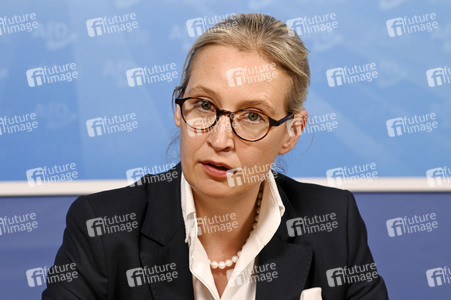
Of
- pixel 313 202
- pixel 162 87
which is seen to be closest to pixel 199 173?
pixel 313 202

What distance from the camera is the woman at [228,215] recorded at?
4.22ft

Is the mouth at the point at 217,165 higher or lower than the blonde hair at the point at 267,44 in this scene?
lower

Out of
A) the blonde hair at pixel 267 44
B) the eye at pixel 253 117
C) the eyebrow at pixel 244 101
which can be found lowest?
the eye at pixel 253 117

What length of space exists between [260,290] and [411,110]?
161cm

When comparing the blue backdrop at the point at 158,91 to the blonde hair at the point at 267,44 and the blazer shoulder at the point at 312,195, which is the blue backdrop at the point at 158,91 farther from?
the blonde hair at the point at 267,44

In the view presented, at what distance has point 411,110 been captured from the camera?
2.71 m

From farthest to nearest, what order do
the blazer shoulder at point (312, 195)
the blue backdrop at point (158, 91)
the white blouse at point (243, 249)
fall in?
1. the blue backdrop at point (158, 91)
2. the blazer shoulder at point (312, 195)
3. the white blouse at point (243, 249)

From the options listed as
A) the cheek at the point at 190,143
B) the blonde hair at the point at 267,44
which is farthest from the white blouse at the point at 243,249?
the blonde hair at the point at 267,44

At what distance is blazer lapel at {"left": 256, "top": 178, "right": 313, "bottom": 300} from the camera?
4.59 feet

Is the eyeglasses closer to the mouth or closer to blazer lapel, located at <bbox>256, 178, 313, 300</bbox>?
the mouth

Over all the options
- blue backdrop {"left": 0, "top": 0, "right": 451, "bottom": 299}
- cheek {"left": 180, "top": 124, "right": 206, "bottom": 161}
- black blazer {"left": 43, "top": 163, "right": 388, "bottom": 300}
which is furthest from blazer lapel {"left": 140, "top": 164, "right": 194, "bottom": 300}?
blue backdrop {"left": 0, "top": 0, "right": 451, "bottom": 299}

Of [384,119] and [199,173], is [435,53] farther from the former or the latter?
[199,173]

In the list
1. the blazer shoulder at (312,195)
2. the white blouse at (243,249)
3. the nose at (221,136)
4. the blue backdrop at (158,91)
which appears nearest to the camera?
the nose at (221,136)

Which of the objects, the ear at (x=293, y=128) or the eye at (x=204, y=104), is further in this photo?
the ear at (x=293, y=128)
